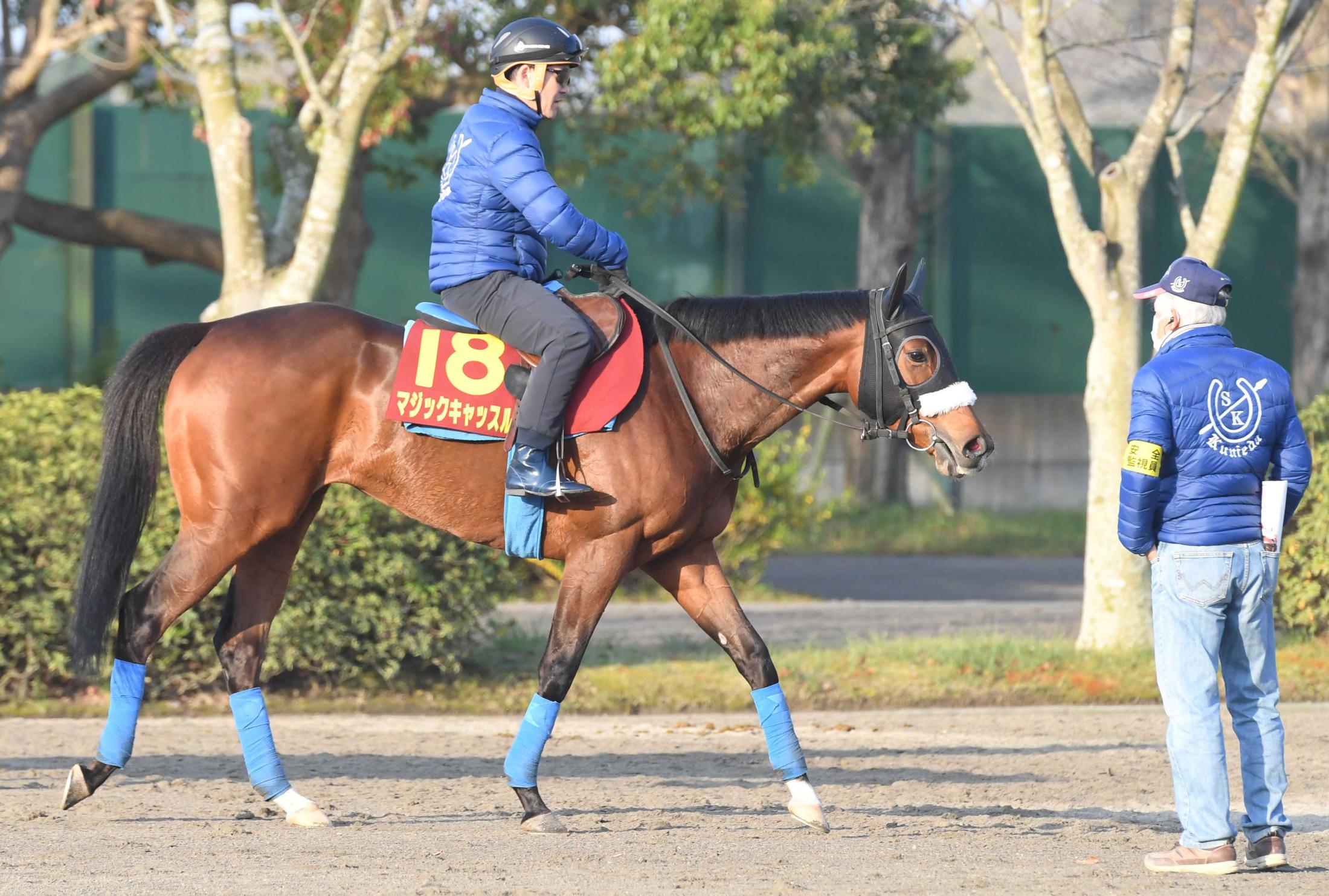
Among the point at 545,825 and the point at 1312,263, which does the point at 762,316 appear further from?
the point at 1312,263

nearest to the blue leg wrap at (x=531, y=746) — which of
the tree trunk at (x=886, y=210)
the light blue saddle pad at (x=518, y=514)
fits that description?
the light blue saddle pad at (x=518, y=514)

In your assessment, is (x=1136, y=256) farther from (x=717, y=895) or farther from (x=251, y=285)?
(x=717, y=895)

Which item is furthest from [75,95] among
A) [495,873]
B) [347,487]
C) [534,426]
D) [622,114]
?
[495,873]

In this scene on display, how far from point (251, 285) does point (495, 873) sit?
5566 mm

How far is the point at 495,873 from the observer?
4.83 metres

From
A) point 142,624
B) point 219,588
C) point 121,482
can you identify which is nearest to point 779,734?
point 142,624

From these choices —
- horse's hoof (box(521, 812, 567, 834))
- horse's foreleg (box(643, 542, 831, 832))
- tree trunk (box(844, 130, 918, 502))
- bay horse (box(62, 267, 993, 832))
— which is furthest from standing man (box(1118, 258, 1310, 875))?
tree trunk (box(844, 130, 918, 502))

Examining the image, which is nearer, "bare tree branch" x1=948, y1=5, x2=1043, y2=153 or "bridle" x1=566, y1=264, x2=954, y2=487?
"bridle" x1=566, y1=264, x2=954, y2=487

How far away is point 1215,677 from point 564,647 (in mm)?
2126

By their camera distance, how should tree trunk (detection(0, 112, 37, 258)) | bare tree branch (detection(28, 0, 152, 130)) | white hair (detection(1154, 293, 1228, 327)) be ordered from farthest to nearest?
tree trunk (detection(0, 112, 37, 258)) < bare tree branch (detection(28, 0, 152, 130)) < white hair (detection(1154, 293, 1228, 327))

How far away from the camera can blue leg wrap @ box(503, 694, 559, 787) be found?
5531 millimetres

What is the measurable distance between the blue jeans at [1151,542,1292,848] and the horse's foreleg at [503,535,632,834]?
5.93ft

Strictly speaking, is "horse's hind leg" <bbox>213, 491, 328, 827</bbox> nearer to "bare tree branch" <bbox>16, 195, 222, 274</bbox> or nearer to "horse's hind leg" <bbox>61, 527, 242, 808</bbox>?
"horse's hind leg" <bbox>61, 527, 242, 808</bbox>

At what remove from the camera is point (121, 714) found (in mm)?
5645
